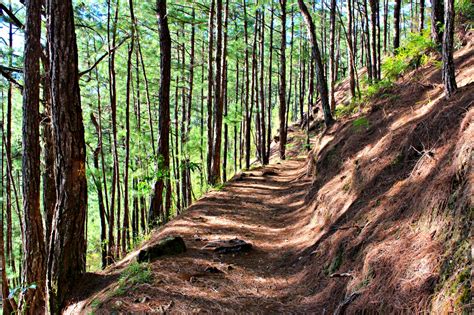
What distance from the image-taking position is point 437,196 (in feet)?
11.1

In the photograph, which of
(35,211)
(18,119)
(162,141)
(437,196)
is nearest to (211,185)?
(162,141)

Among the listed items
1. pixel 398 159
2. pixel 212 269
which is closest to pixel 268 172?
pixel 398 159

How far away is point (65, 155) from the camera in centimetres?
516

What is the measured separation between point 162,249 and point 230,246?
1219mm

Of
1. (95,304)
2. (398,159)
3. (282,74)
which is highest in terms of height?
(282,74)

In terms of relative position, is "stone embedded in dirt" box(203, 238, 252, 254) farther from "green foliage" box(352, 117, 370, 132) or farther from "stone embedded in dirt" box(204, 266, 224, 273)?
"green foliage" box(352, 117, 370, 132)

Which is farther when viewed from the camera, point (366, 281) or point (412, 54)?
point (412, 54)

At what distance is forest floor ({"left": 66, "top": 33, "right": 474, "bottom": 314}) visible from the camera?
9.79 feet

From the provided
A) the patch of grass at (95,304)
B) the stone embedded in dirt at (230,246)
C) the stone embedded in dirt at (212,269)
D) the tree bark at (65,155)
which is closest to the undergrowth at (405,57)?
the stone embedded in dirt at (230,246)

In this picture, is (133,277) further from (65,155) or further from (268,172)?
(268,172)

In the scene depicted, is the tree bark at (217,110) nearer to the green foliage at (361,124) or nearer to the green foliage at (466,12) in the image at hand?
the green foliage at (361,124)

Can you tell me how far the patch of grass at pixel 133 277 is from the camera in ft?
14.7

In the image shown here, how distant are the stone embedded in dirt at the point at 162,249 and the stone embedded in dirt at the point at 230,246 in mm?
519

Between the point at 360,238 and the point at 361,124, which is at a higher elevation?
the point at 361,124
